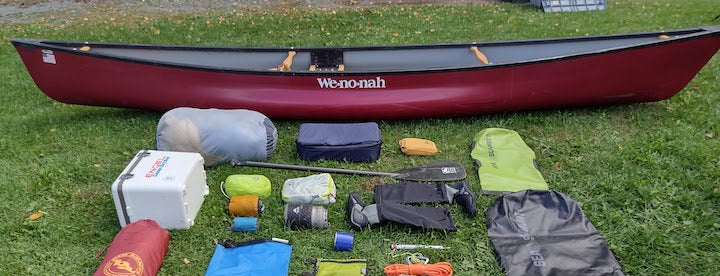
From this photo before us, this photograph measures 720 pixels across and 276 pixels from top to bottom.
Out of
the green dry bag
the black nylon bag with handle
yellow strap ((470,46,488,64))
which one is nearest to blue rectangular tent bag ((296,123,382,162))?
the green dry bag

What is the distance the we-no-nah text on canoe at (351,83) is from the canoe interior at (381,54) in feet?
2.04

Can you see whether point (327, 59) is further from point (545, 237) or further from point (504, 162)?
point (545, 237)

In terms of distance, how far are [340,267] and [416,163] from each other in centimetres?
155

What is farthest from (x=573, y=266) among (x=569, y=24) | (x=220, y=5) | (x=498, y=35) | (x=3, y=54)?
(x=220, y=5)

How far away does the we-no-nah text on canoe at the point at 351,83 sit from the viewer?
4.92 meters

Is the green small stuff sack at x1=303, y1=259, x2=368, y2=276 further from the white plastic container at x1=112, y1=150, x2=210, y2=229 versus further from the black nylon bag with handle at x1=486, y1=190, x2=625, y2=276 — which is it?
the white plastic container at x1=112, y1=150, x2=210, y2=229

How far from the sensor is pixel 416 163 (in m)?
4.65

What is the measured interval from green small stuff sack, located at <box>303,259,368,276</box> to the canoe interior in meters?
2.63

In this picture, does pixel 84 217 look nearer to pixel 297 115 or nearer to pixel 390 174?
pixel 297 115

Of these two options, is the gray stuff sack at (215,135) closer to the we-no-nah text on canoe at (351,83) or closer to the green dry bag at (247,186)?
the green dry bag at (247,186)

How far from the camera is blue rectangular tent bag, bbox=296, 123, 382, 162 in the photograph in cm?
452

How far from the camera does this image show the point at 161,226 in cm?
374

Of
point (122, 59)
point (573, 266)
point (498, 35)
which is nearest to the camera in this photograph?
point (573, 266)

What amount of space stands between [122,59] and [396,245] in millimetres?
3207
